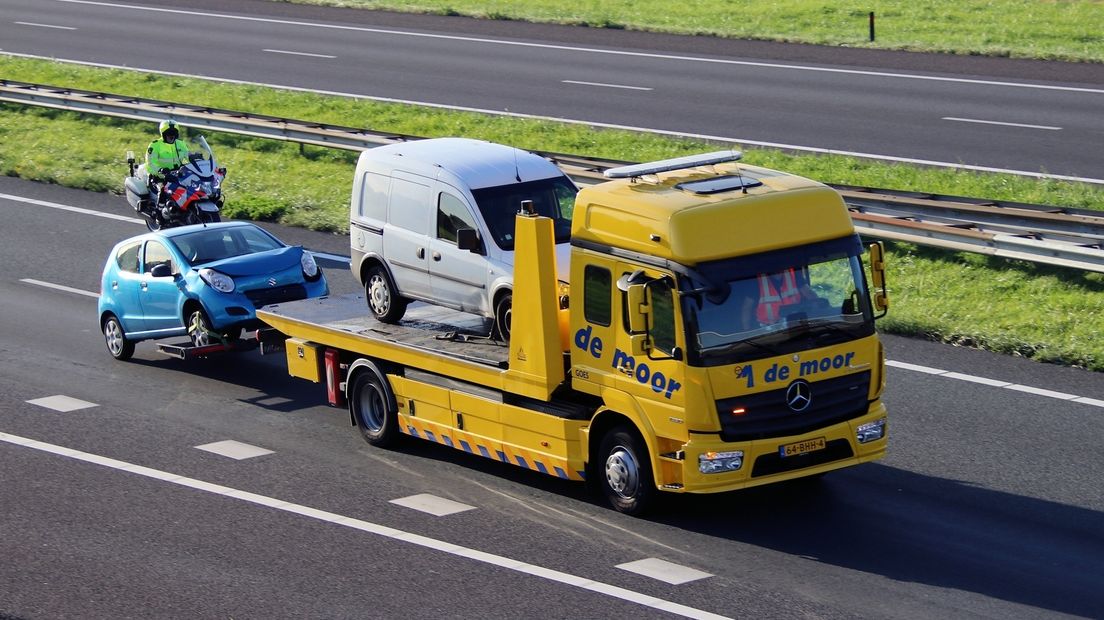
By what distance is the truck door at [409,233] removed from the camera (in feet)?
46.9

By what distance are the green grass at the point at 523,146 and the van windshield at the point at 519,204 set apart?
5400mm

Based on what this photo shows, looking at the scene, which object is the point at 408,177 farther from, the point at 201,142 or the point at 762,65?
the point at 762,65

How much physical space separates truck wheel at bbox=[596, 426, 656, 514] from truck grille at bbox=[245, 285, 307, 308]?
19.9ft

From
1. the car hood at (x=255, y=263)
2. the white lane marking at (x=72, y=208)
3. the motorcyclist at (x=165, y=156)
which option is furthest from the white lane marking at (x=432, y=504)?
the white lane marking at (x=72, y=208)

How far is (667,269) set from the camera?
37.2ft

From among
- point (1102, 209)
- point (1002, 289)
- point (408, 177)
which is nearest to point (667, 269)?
point (408, 177)

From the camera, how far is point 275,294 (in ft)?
55.8

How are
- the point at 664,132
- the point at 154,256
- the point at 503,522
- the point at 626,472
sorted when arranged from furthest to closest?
the point at 664,132 < the point at 154,256 < the point at 503,522 < the point at 626,472

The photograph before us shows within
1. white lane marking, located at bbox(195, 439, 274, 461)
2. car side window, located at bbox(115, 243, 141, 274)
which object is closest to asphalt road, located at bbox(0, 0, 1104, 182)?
car side window, located at bbox(115, 243, 141, 274)

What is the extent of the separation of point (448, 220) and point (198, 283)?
4.23m

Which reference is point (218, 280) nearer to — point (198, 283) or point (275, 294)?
point (198, 283)

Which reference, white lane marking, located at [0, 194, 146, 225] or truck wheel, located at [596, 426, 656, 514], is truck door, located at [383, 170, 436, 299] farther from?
white lane marking, located at [0, 194, 146, 225]

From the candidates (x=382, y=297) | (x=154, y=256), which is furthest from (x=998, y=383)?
(x=154, y=256)

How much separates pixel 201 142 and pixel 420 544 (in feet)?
42.1
